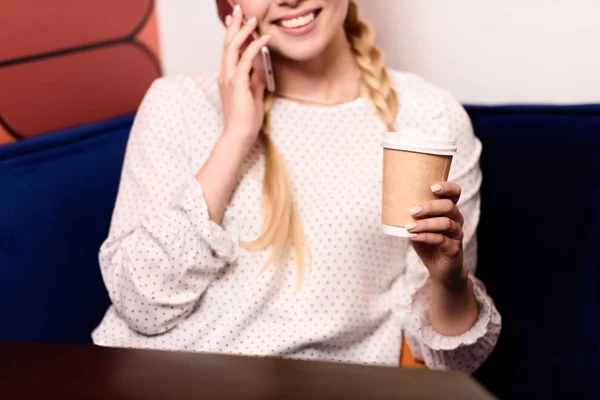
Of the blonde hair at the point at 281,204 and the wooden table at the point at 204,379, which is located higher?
the wooden table at the point at 204,379

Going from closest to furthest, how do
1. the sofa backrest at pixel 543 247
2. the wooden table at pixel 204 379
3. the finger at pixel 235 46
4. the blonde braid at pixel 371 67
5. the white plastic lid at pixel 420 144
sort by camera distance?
the wooden table at pixel 204 379
the white plastic lid at pixel 420 144
the sofa backrest at pixel 543 247
the finger at pixel 235 46
the blonde braid at pixel 371 67

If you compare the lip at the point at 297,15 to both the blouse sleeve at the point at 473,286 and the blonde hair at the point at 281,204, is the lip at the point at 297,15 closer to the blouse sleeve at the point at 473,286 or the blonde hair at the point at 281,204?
the blonde hair at the point at 281,204

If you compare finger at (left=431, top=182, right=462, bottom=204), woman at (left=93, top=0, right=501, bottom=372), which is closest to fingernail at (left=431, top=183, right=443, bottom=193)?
finger at (left=431, top=182, right=462, bottom=204)

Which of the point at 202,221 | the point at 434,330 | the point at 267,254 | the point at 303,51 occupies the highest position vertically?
the point at 303,51

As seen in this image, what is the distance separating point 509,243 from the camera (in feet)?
4.31

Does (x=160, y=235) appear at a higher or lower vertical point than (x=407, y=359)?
higher

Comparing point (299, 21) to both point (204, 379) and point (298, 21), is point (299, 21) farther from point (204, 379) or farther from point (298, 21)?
point (204, 379)

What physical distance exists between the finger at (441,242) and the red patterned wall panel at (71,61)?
0.93 meters

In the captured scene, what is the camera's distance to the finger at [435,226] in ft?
3.01

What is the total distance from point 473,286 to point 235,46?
0.59 metres

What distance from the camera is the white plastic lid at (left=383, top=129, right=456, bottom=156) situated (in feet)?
2.93

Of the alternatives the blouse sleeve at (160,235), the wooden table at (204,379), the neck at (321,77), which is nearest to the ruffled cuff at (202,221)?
the blouse sleeve at (160,235)

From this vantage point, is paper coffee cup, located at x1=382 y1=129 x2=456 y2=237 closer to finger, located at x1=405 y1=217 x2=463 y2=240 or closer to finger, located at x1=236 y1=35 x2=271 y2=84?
finger, located at x1=405 y1=217 x2=463 y2=240

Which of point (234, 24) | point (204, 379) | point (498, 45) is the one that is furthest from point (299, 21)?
point (204, 379)
